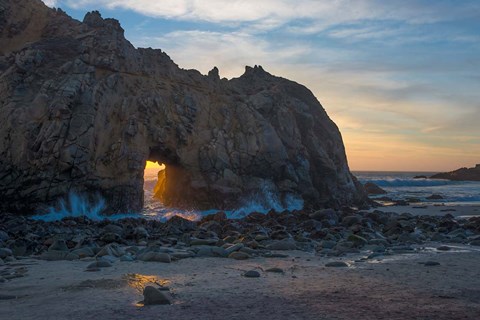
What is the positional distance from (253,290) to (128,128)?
16.6 meters

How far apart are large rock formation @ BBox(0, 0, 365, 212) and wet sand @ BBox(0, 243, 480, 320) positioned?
1148cm

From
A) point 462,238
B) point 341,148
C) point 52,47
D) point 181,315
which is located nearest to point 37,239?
point 181,315

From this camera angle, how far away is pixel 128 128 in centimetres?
2181

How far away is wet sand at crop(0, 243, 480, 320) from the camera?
17.4 feet

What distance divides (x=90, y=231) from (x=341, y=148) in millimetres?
20960

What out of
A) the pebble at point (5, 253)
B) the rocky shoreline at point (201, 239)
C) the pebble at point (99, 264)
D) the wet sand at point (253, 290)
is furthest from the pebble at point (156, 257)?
the pebble at point (5, 253)

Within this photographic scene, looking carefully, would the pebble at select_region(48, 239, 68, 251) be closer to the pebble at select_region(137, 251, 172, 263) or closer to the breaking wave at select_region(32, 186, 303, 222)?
the pebble at select_region(137, 251, 172, 263)

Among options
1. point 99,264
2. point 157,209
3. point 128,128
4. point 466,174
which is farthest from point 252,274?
point 466,174

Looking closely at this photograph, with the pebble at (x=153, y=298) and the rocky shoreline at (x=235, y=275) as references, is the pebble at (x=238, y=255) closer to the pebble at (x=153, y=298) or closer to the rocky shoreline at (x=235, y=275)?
the rocky shoreline at (x=235, y=275)

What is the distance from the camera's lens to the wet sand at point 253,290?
5.30 metres

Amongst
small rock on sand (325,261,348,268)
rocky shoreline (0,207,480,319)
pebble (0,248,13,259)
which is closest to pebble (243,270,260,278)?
rocky shoreline (0,207,480,319)

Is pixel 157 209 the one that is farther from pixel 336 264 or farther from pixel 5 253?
pixel 336 264

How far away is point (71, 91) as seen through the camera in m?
20.4

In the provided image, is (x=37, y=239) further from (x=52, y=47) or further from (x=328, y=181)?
(x=328, y=181)
